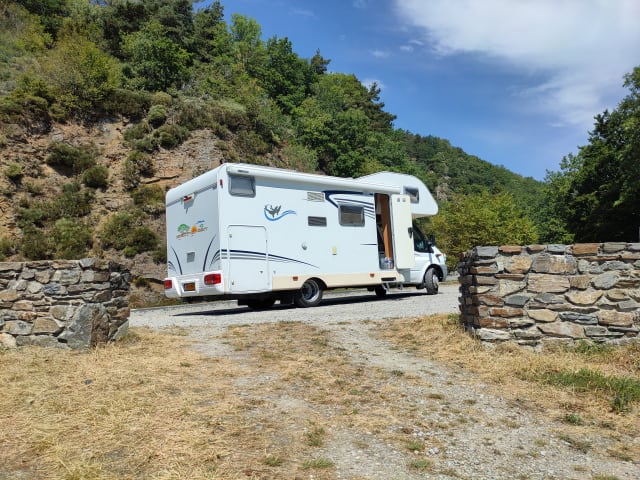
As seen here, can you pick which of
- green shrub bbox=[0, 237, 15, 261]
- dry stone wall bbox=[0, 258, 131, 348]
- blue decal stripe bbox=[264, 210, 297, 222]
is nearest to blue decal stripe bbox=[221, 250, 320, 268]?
blue decal stripe bbox=[264, 210, 297, 222]

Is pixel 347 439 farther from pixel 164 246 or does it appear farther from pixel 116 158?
pixel 116 158

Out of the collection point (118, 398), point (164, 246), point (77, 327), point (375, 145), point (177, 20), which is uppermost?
point (177, 20)

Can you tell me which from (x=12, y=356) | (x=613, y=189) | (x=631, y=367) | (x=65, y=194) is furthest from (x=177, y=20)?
(x=631, y=367)

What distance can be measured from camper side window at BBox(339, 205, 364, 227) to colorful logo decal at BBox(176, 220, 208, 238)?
3.51 m

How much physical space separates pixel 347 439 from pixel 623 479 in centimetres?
180

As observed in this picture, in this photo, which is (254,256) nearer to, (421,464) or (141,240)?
(421,464)

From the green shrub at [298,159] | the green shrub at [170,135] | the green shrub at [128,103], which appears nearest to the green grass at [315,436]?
the green shrub at [170,135]

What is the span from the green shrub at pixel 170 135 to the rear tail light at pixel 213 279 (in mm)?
13167

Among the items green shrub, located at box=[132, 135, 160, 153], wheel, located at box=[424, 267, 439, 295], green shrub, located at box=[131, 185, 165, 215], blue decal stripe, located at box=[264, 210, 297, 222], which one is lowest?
wheel, located at box=[424, 267, 439, 295]

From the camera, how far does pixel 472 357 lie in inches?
233

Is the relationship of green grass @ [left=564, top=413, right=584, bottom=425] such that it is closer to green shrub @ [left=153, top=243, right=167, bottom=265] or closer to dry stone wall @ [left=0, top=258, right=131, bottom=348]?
A: dry stone wall @ [left=0, top=258, right=131, bottom=348]

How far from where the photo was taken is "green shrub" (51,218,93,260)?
1684 cm

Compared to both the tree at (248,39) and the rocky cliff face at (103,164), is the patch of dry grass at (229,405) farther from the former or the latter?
the tree at (248,39)

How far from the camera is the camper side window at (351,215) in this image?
12.4 meters
